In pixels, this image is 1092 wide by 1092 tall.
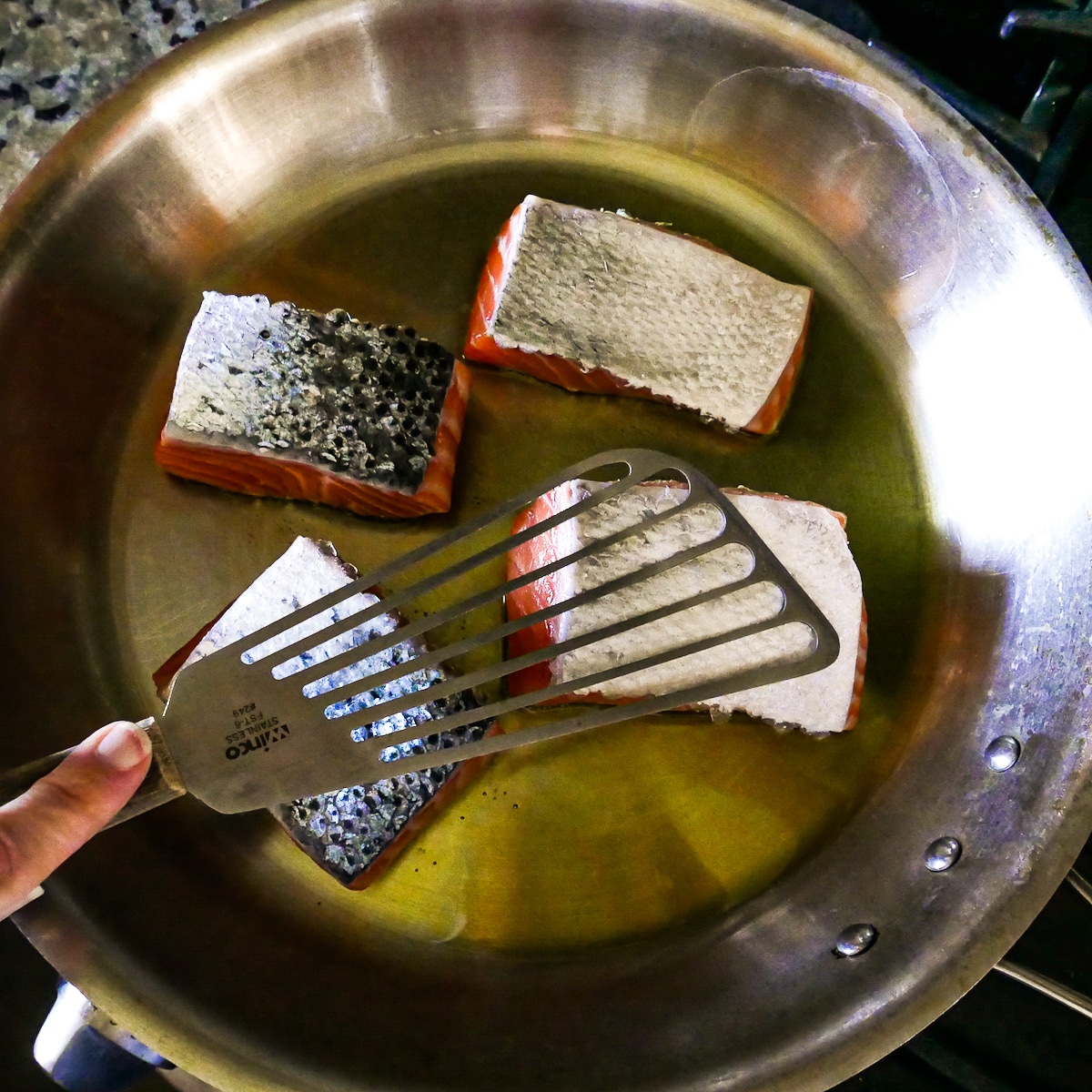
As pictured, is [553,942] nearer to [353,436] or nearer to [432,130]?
[353,436]

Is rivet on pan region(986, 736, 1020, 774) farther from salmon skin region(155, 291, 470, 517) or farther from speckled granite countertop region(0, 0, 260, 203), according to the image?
speckled granite countertop region(0, 0, 260, 203)

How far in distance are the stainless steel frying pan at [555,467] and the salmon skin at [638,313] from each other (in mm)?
81

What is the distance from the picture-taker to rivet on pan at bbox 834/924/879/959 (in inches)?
42.1

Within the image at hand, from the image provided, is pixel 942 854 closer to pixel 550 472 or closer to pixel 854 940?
pixel 854 940

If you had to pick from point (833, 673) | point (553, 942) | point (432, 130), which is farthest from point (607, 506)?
point (432, 130)

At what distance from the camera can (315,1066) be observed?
0.95 meters

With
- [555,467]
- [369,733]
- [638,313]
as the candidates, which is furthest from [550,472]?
[369,733]

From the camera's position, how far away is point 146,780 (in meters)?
0.86

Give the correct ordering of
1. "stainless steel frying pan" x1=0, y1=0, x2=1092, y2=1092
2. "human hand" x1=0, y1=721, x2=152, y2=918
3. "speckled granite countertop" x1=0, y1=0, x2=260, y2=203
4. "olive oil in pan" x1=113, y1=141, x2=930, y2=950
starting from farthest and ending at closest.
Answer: "speckled granite countertop" x1=0, y1=0, x2=260, y2=203 → "olive oil in pan" x1=113, y1=141, x2=930, y2=950 → "stainless steel frying pan" x1=0, y1=0, x2=1092, y2=1092 → "human hand" x1=0, y1=721, x2=152, y2=918

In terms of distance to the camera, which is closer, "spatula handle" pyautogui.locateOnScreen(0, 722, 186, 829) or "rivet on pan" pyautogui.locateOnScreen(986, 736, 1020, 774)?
"spatula handle" pyautogui.locateOnScreen(0, 722, 186, 829)

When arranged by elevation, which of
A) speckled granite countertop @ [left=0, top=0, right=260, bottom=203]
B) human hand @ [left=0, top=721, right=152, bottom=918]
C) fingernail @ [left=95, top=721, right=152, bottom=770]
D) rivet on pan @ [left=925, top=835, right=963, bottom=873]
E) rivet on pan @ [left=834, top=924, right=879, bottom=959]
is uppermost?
speckled granite countertop @ [left=0, top=0, right=260, bottom=203]

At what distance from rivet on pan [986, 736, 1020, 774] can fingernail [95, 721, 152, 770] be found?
1.02 meters

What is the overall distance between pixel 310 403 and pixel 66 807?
551 mm

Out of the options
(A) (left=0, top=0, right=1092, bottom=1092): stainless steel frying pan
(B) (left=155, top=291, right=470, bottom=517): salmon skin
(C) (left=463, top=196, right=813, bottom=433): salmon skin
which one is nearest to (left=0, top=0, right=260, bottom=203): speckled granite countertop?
(A) (left=0, top=0, right=1092, bottom=1092): stainless steel frying pan
